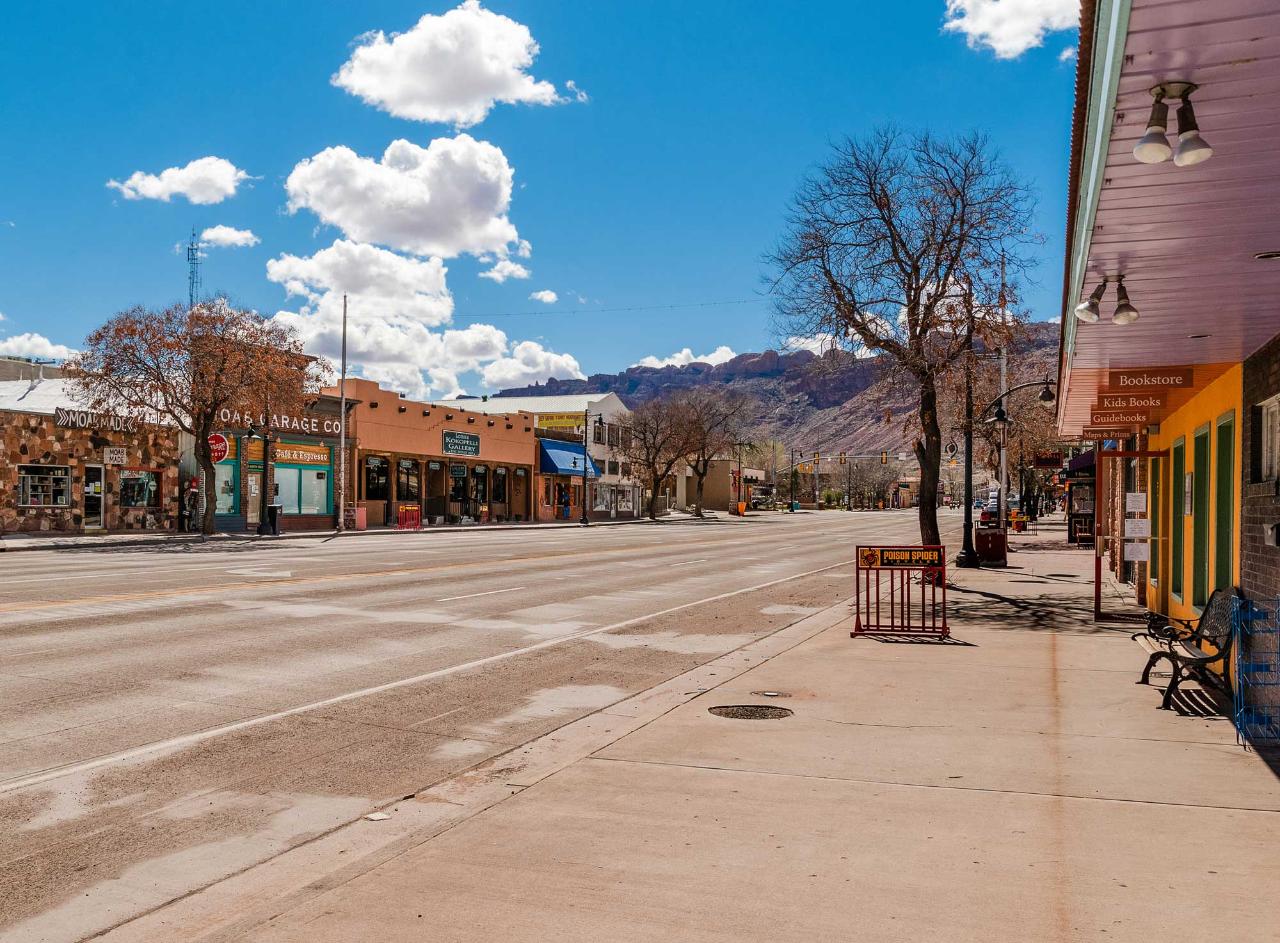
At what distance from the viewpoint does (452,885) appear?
470cm

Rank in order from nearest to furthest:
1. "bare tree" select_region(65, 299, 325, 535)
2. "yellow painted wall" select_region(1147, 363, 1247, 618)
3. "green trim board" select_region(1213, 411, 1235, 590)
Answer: "yellow painted wall" select_region(1147, 363, 1247, 618), "green trim board" select_region(1213, 411, 1235, 590), "bare tree" select_region(65, 299, 325, 535)

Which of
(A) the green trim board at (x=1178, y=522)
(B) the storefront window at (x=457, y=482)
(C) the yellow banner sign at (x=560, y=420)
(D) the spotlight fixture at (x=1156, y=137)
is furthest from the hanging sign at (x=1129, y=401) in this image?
(C) the yellow banner sign at (x=560, y=420)

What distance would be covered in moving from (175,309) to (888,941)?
37070 millimetres

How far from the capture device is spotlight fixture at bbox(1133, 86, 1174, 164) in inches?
171

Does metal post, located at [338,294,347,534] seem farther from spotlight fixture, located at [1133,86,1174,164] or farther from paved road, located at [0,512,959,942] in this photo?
spotlight fixture, located at [1133,86,1174,164]

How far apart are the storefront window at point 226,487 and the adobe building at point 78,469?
6.98 feet

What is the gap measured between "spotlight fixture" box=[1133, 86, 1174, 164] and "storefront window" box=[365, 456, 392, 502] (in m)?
52.7

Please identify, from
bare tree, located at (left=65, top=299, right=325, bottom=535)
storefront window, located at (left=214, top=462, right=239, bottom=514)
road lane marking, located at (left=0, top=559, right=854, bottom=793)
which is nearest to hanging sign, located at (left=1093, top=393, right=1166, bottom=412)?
road lane marking, located at (left=0, top=559, right=854, bottom=793)

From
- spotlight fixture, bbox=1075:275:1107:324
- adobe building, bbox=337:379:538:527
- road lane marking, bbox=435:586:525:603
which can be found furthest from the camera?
adobe building, bbox=337:379:538:527

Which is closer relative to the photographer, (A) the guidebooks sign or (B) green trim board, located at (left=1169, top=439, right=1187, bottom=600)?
(B) green trim board, located at (left=1169, top=439, right=1187, bottom=600)

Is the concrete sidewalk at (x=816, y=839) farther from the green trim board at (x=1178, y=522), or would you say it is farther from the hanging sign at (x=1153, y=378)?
the green trim board at (x=1178, y=522)

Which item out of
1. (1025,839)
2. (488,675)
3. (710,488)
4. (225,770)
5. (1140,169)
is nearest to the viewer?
(1140,169)

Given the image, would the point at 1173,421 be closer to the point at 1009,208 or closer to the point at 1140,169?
the point at 1009,208

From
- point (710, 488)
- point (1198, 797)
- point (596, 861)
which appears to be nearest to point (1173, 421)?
point (1198, 797)
